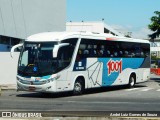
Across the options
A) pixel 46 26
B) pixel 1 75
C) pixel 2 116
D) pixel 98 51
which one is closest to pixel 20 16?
pixel 46 26

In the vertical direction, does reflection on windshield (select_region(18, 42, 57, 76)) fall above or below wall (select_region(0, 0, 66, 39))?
below

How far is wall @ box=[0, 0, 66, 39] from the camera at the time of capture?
3950cm

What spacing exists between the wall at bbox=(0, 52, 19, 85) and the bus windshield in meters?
9.92

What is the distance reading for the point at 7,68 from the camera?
1272 inches

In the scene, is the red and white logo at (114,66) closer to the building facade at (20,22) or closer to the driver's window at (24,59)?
the driver's window at (24,59)

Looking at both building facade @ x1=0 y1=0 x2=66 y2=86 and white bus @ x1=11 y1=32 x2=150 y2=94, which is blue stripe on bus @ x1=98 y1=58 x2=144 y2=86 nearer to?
white bus @ x1=11 y1=32 x2=150 y2=94

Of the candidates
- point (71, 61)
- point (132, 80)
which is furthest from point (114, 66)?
point (71, 61)

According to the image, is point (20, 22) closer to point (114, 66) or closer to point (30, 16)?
point (30, 16)

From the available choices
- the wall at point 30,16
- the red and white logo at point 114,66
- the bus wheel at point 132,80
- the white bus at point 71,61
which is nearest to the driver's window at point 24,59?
the white bus at point 71,61

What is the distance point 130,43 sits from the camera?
2878 cm

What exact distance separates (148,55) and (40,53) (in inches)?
444

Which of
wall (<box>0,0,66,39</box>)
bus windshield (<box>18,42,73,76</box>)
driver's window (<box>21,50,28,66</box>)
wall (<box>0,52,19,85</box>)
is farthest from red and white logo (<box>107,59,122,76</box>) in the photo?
wall (<box>0,0,66,39</box>)

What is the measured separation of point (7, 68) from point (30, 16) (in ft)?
47.8

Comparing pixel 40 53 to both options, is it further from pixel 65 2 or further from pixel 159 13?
pixel 65 2
